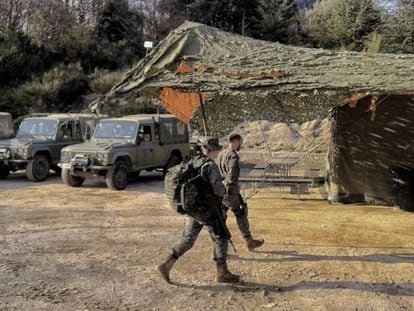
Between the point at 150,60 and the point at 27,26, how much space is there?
2556 centimetres

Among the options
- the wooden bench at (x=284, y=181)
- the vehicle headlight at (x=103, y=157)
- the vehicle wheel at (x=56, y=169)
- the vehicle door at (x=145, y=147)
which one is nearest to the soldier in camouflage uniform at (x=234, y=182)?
the wooden bench at (x=284, y=181)

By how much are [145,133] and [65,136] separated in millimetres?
2521

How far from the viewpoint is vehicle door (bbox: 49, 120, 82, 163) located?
15242 mm

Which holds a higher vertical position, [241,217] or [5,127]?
[5,127]

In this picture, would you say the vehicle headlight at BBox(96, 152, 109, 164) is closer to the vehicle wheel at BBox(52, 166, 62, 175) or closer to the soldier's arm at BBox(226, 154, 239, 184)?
the vehicle wheel at BBox(52, 166, 62, 175)

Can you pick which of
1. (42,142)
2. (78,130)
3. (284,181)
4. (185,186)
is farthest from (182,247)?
(78,130)

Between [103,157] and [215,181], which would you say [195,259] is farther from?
[103,157]

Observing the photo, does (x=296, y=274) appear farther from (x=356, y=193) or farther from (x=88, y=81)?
(x=88, y=81)

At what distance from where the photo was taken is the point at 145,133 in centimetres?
1455

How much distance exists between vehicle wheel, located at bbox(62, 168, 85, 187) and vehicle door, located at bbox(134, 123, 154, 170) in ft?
4.55

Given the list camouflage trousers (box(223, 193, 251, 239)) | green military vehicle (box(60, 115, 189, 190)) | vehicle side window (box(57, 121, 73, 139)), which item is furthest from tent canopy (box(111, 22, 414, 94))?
vehicle side window (box(57, 121, 73, 139))

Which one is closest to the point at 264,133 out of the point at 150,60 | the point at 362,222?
the point at 362,222

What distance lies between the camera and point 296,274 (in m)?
6.64

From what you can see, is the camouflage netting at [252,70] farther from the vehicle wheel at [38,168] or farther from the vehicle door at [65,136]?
the vehicle door at [65,136]
